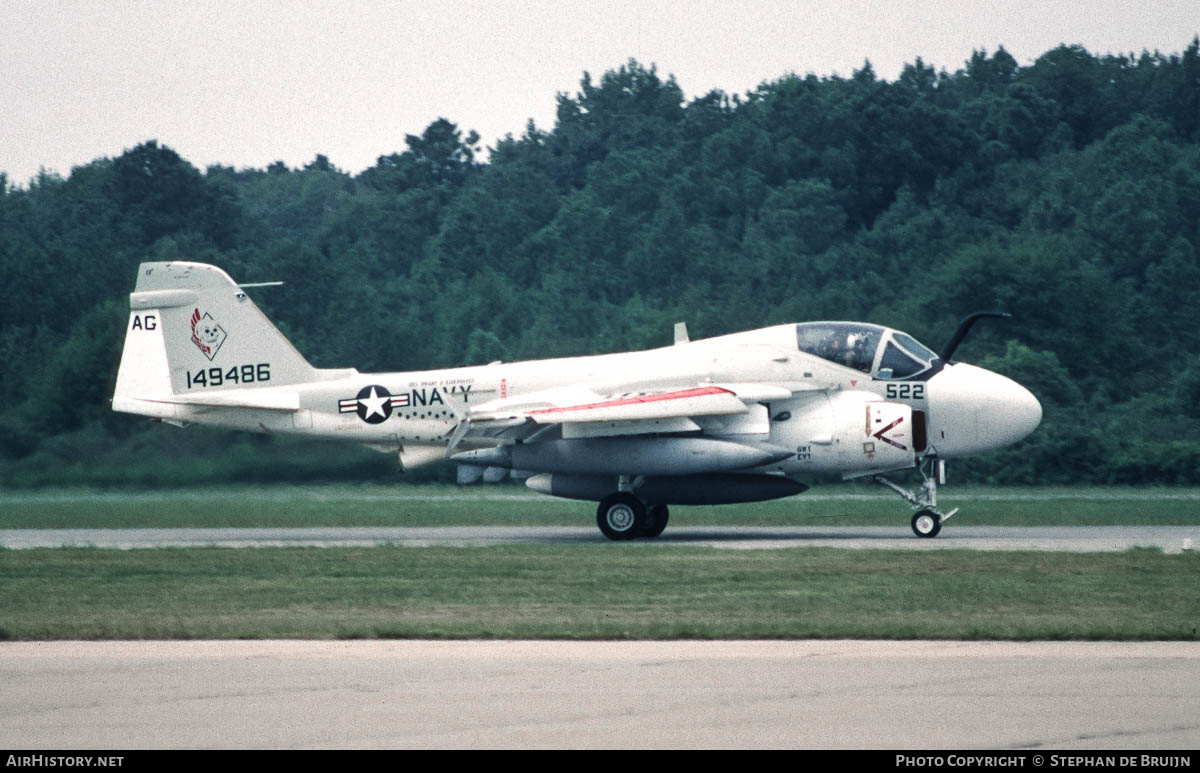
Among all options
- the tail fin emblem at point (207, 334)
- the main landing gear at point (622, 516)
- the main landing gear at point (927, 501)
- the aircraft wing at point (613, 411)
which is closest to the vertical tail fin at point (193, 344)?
the tail fin emblem at point (207, 334)

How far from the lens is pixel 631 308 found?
53.4 m

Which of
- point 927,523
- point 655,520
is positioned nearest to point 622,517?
point 655,520

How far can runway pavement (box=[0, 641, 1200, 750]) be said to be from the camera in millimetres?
8367

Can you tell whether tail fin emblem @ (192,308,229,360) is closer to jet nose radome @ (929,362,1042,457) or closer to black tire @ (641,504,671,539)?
black tire @ (641,504,671,539)

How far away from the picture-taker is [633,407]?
22312mm

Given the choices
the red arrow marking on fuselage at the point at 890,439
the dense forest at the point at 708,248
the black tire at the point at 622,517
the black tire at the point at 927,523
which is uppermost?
the dense forest at the point at 708,248

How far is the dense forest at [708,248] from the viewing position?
3428cm

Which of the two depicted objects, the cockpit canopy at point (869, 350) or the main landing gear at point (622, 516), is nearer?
the main landing gear at point (622, 516)

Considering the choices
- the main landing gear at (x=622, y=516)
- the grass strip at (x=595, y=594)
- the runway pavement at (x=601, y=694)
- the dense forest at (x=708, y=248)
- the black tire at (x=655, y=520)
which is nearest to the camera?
the runway pavement at (x=601, y=694)

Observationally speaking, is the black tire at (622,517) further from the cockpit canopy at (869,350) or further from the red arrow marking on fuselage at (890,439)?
the red arrow marking on fuselage at (890,439)

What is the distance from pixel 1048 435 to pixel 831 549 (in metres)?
16.8

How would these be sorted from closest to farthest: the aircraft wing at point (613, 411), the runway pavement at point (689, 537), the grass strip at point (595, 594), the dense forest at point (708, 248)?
the grass strip at point (595, 594)
the runway pavement at point (689, 537)
the aircraft wing at point (613, 411)
the dense forest at point (708, 248)

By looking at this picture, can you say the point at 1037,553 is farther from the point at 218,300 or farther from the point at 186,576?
the point at 218,300

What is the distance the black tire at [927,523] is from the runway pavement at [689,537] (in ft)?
0.55
